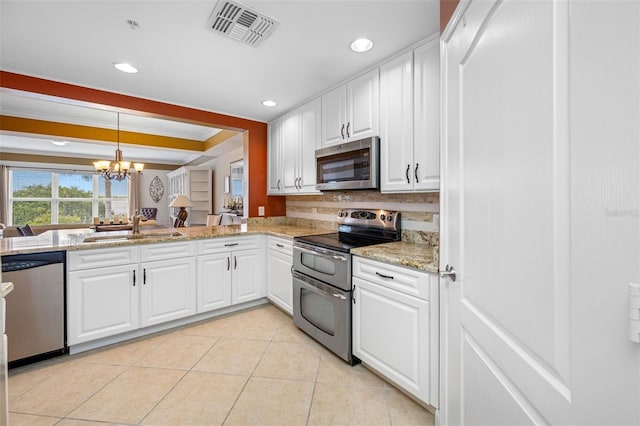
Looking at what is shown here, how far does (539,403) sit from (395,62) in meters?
2.12

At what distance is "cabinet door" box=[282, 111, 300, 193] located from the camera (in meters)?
3.21

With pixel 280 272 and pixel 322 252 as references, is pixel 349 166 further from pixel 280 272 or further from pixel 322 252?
pixel 280 272

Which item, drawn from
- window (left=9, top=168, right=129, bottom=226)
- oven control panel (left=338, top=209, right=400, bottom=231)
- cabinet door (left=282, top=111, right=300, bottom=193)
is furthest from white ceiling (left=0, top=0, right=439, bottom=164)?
window (left=9, top=168, right=129, bottom=226)

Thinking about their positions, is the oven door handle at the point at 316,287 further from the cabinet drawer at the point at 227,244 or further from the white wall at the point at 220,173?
the white wall at the point at 220,173

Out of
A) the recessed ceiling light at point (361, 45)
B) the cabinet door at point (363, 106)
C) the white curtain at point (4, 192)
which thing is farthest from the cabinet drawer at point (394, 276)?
the white curtain at point (4, 192)

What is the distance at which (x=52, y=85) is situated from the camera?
2453 mm

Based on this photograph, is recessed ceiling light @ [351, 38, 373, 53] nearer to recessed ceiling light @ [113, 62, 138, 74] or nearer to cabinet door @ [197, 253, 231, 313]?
recessed ceiling light @ [113, 62, 138, 74]

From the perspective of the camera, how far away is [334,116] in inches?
104

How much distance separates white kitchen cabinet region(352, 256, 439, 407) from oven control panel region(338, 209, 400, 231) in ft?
1.91

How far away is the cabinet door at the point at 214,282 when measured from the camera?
2773 mm

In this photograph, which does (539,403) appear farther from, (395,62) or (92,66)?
(92,66)

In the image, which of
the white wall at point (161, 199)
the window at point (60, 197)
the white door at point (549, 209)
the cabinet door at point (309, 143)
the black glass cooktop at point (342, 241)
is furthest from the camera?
the white wall at point (161, 199)

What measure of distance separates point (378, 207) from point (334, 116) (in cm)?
95

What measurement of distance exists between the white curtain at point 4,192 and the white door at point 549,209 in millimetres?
9247
